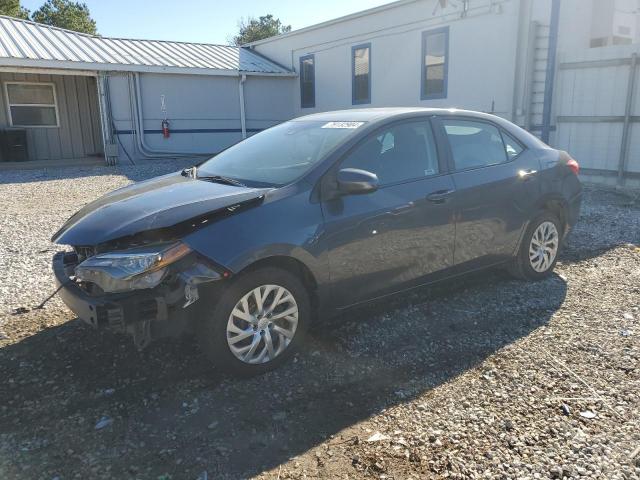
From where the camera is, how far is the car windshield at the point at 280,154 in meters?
3.73

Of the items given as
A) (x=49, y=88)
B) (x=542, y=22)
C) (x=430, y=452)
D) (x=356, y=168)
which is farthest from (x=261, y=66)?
(x=430, y=452)

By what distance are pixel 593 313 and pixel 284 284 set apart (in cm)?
269

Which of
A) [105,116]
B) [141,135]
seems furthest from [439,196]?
[141,135]

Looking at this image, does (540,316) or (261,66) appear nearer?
(540,316)

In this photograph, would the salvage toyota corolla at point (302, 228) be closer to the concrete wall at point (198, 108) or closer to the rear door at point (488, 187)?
the rear door at point (488, 187)

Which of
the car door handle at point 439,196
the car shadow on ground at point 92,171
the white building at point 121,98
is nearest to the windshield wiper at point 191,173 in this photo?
the car door handle at point 439,196

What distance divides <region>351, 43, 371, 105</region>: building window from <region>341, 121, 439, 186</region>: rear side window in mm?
12353

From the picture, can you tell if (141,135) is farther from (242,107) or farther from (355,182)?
(355,182)

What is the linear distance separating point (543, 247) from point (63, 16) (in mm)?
50828

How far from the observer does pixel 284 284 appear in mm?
3365

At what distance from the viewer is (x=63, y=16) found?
45.4 meters

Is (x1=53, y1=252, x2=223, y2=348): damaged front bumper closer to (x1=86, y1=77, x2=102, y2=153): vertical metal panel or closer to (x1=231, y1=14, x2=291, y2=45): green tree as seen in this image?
(x1=86, y1=77, x2=102, y2=153): vertical metal panel

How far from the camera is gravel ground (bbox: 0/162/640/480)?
261 cm

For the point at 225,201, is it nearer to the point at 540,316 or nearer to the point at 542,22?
the point at 540,316
